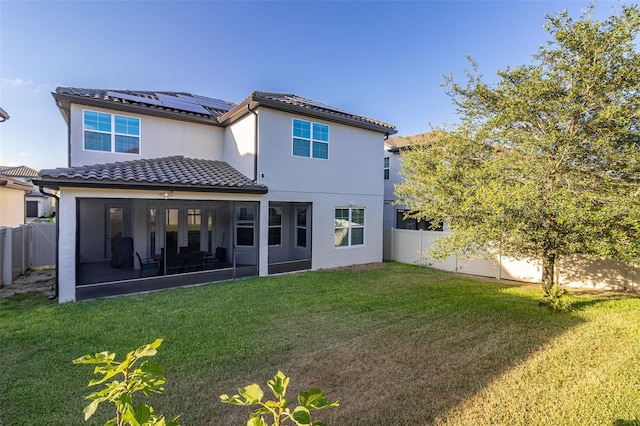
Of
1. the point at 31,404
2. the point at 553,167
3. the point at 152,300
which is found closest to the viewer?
the point at 31,404

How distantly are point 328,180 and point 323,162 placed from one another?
31.3 inches

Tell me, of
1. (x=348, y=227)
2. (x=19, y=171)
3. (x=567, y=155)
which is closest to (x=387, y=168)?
(x=348, y=227)

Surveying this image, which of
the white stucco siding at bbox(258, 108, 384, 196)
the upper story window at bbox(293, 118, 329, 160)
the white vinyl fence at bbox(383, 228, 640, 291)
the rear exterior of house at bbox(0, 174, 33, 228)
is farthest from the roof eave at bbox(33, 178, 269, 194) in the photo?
the rear exterior of house at bbox(0, 174, 33, 228)

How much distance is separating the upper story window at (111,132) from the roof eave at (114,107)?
382mm

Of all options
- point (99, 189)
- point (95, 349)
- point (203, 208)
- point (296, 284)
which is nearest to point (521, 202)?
point (296, 284)

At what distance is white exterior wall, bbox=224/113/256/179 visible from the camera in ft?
38.2

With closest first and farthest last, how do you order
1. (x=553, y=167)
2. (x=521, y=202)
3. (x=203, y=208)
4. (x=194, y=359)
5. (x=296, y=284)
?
(x=194, y=359), (x=521, y=202), (x=553, y=167), (x=296, y=284), (x=203, y=208)

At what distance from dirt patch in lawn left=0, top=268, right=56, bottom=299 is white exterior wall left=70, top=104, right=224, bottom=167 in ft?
13.6

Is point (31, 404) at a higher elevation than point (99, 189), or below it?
below

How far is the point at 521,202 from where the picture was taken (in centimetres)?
633

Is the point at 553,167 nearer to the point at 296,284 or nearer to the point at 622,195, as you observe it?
the point at 622,195

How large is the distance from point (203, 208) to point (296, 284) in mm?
6704

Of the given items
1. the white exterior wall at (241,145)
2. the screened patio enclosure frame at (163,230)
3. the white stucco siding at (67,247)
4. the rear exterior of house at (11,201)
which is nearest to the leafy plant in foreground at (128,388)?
the white stucco siding at (67,247)

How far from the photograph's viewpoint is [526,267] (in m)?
11.6
